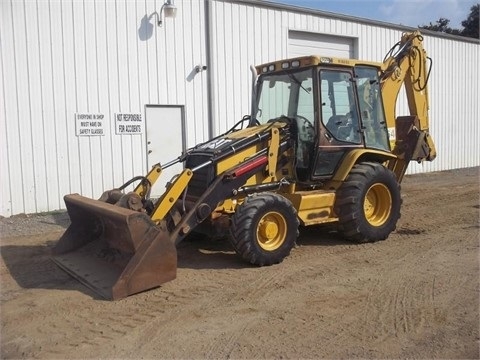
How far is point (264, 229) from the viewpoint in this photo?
6.38 meters

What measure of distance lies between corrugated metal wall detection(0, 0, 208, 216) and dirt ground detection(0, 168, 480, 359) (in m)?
2.98

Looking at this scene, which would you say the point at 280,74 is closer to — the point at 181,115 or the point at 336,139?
the point at 336,139

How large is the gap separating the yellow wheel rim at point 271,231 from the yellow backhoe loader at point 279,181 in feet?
0.05

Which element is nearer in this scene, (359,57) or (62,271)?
(62,271)

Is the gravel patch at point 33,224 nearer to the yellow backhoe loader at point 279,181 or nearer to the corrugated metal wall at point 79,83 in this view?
the corrugated metal wall at point 79,83

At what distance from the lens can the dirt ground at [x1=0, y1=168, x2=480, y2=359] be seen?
418 centimetres

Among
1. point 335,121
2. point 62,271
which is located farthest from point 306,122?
point 62,271

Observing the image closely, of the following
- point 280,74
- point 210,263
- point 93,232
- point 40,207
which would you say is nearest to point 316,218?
point 210,263

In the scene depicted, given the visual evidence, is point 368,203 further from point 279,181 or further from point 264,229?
point 264,229

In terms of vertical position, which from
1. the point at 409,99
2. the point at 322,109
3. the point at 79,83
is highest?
the point at 79,83

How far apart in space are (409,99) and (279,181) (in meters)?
3.06

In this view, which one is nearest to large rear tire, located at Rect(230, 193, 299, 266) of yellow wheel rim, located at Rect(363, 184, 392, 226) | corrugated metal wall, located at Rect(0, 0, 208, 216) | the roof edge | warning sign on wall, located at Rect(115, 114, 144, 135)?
yellow wheel rim, located at Rect(363, 184, 392, 226)

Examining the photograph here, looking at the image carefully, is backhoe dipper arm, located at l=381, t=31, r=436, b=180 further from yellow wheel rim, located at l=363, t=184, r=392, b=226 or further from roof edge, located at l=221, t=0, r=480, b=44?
roof edge, located at l=221, t=0, r=480, b=44

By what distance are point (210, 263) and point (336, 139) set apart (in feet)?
8.09
